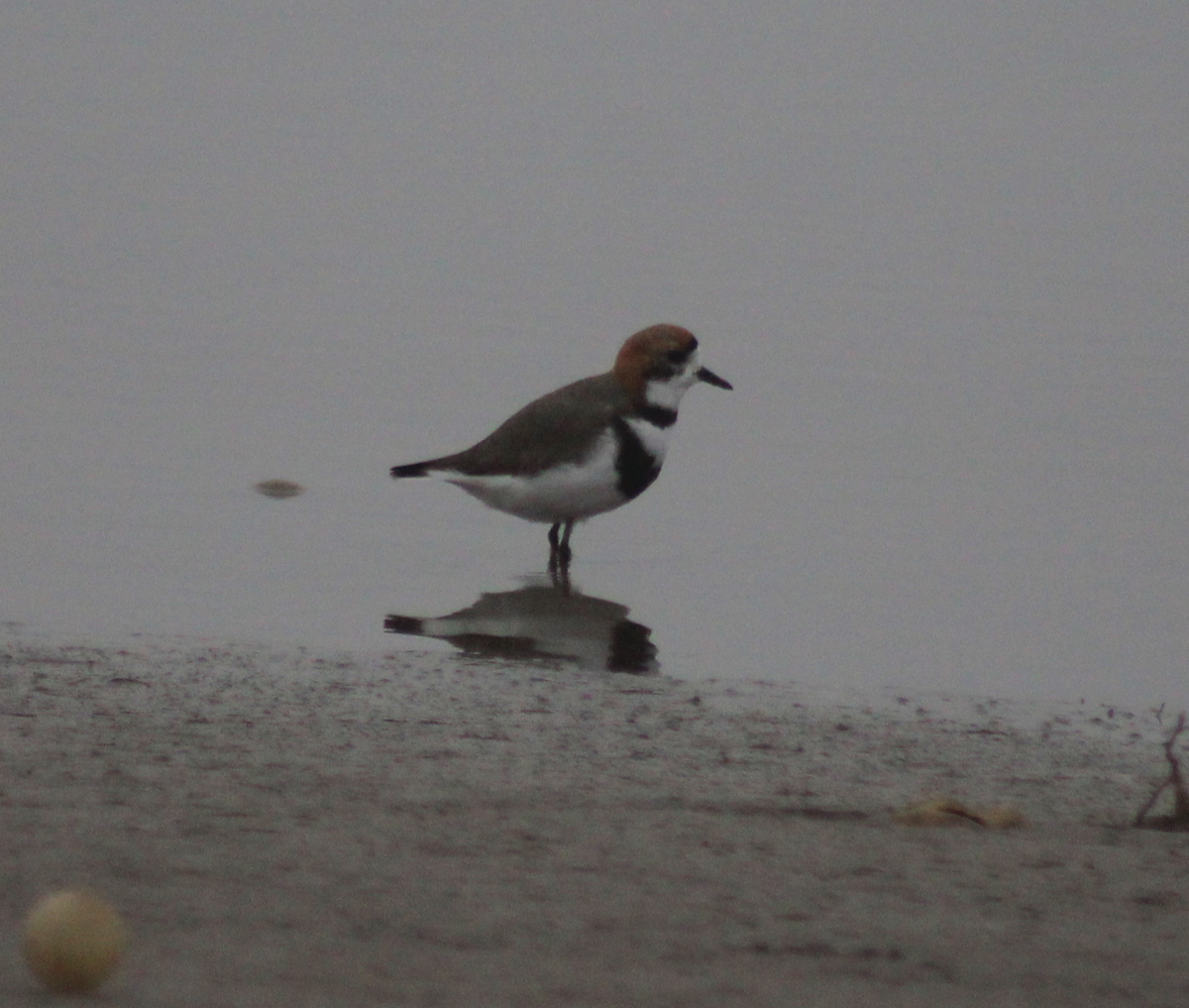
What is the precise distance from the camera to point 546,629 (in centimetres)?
666

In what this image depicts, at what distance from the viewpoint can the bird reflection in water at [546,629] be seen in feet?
20.6

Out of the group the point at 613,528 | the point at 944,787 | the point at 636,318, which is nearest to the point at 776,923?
the point at 944,787

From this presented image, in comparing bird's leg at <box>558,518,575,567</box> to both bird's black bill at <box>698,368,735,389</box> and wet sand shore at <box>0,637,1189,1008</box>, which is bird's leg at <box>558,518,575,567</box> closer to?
bird's black bill at <box>698,368,735,389</box>

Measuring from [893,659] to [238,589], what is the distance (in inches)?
89.3

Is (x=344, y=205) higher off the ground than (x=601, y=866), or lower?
higher

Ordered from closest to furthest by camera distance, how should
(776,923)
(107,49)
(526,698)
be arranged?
(776,923) < (526,698) < (107,49)

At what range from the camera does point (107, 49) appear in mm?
19094

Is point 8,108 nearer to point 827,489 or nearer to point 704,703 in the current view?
point 827,489

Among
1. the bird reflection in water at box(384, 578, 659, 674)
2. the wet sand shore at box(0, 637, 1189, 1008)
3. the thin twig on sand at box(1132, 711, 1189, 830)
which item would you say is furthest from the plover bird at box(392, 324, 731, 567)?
the thin twig on sand at box(1132, 711, 1189, 830)

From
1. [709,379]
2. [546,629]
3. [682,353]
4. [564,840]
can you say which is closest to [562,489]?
[682,353]

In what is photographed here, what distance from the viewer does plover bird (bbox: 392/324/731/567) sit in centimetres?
800

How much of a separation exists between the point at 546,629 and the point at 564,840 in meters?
2.68

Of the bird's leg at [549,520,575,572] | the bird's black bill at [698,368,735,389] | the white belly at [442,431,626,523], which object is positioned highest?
the bird's black bill at [698,368,735,389]

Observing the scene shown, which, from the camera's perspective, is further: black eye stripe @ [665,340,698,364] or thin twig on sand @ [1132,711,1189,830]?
black eye stripe @ [665,340,698,364]
